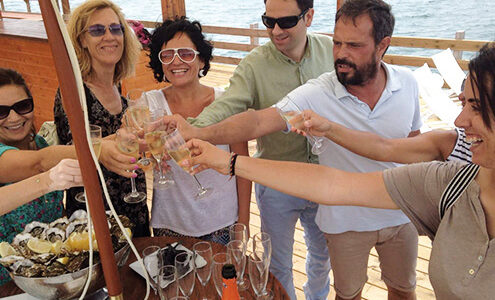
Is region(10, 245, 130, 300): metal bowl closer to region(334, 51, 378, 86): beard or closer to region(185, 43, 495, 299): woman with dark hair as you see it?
region(185, 43, 495, 299): woman with dark hair

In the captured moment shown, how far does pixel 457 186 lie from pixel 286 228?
1.36m

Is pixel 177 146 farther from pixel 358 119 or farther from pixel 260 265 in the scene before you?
pixel 358 119

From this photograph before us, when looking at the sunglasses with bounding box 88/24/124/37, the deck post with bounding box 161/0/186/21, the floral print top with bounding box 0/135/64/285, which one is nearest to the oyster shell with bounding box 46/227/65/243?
the floral print top with bounding box 0/135/64/285

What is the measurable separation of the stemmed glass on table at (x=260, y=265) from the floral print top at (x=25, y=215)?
41.7 inches

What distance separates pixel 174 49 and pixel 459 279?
70.6 inches

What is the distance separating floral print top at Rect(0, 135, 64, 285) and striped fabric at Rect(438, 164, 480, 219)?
1.75 meters

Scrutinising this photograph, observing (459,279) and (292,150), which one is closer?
(459,279)

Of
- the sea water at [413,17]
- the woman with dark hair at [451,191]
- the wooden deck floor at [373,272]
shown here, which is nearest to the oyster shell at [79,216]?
the woman with dark hair at [451,191]

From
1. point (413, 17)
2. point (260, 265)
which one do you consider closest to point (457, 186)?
point (260, 265)

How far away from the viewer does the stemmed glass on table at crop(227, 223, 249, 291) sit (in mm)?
1642

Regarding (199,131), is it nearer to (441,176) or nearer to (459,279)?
(441,176)

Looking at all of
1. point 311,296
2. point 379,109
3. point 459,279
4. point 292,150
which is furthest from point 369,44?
point 311,296

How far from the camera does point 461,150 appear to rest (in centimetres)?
199

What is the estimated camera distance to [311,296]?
291cm
